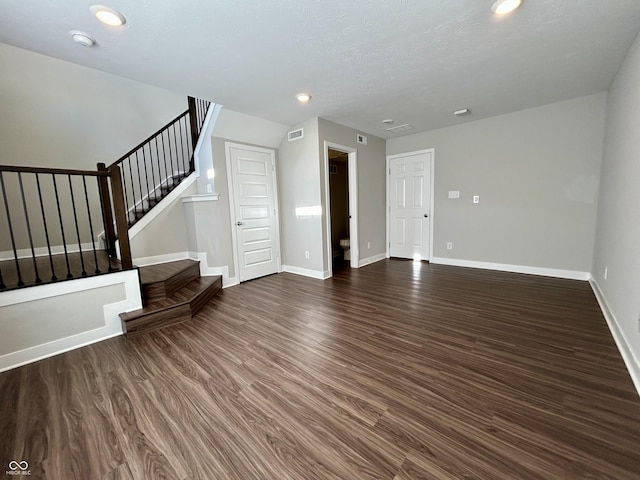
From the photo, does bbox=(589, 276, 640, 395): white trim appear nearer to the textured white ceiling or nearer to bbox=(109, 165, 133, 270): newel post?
the textured white ceiling

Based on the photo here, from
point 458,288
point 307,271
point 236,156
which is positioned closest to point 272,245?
point 307,271

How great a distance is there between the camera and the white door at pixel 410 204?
5.08 meters

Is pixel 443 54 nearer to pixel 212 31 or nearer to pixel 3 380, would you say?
pixel 212 31

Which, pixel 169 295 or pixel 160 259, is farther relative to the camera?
pixel 160 259

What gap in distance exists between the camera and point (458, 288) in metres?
3.62

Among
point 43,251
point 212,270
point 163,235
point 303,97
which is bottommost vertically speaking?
point 212,270

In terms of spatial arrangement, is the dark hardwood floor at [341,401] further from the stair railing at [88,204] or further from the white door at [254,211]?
the white door at [254,211]

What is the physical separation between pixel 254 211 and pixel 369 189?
7.46 ft

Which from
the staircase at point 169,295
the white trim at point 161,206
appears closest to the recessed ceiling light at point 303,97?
the white trim at point 161,206

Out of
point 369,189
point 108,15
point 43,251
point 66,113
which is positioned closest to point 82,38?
point 108,15

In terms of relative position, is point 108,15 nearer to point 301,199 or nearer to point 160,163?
point 301,199

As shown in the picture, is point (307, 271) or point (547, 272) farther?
point (307, 271)

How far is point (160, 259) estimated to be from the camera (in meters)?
4.16

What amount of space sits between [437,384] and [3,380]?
3.21 meters
